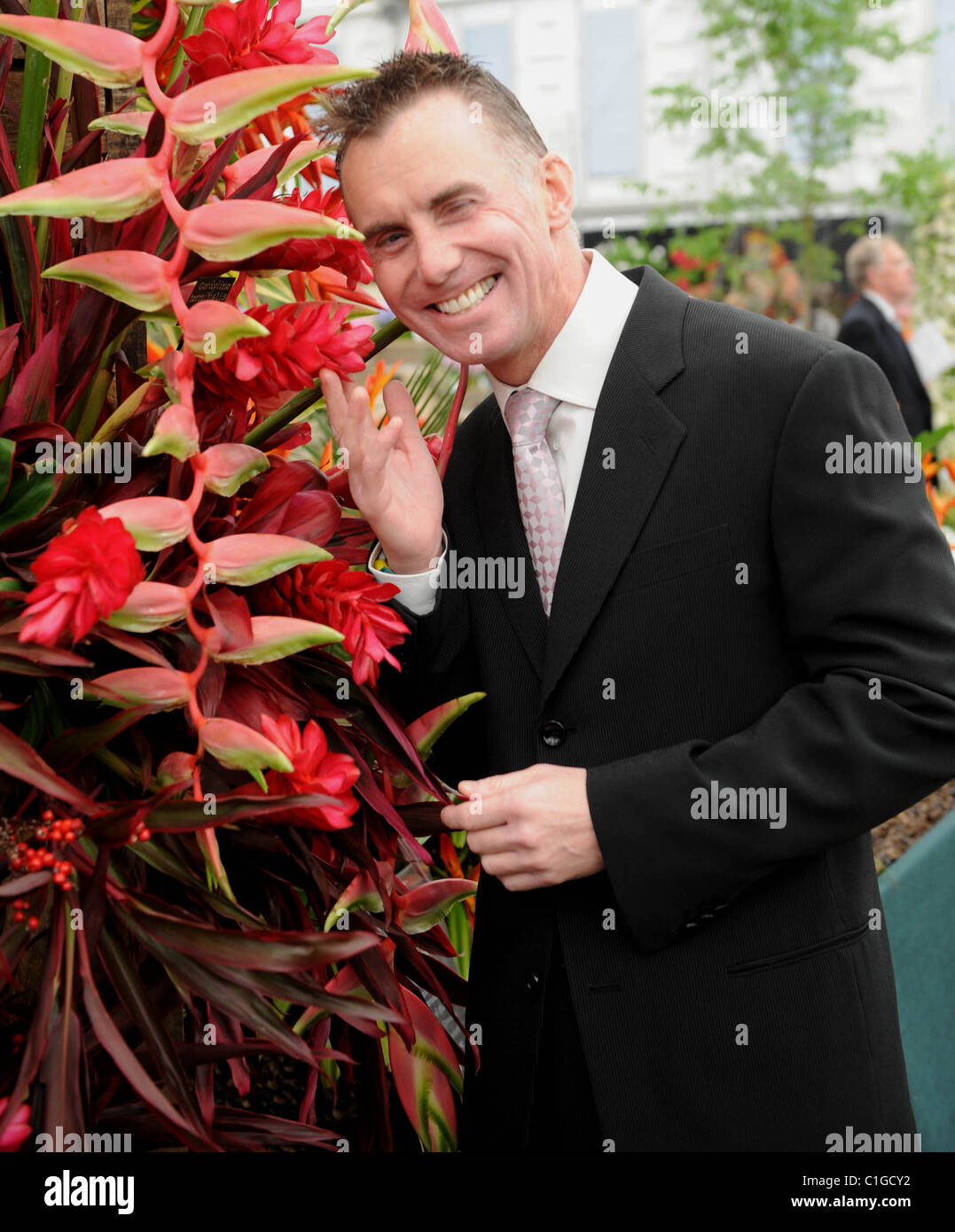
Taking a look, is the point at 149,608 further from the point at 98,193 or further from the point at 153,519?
the point at 98,193

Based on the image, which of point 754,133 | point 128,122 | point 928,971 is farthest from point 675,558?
point 754,133

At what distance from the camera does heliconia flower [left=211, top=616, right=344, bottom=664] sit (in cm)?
66

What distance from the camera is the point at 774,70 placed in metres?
6.76

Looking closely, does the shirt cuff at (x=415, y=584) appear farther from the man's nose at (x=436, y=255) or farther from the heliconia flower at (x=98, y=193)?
the heliconia flower at (x=98, y=193)

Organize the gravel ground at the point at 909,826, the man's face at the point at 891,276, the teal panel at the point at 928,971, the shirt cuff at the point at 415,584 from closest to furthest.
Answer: the shirt cuff at the point at 415,584 < the teal panel at the point at 928,971 < the gravel ground at the point at 909,826 < the man's face at the point at 891,276

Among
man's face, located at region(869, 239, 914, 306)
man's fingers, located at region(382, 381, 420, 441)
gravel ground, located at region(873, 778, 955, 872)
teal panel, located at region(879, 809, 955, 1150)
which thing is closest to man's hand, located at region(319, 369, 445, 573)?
man's fingers, located at region(382, 381, 420, 441)

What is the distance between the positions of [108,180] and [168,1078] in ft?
1.64

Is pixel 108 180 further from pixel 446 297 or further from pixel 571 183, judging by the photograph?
pixel 571 183

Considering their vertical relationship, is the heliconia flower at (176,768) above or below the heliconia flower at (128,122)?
below

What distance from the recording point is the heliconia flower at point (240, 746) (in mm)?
636

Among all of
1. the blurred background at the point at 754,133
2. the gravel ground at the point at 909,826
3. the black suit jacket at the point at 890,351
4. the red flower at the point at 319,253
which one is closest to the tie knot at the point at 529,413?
the red flower at the point at 319,253

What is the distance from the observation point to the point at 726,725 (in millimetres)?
984

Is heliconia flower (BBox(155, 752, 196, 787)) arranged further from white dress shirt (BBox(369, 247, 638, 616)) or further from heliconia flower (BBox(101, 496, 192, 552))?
white dress shirt (BBox(369, 247, 638, 616))

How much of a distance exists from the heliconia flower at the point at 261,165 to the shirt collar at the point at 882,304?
4.64m
